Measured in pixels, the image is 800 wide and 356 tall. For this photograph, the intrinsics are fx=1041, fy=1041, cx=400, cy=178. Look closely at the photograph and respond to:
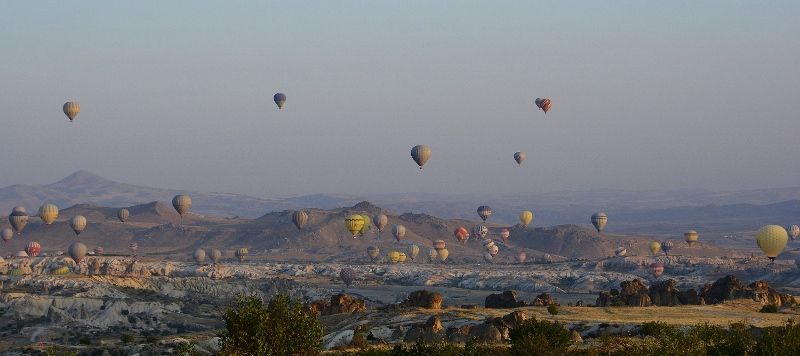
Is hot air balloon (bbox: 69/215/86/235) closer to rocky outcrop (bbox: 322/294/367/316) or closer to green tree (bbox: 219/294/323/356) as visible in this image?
rocky outcrop (bbox: 322/294/367/316)

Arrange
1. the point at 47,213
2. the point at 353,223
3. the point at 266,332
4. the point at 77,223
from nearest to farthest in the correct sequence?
the point at 266,332 < the point at 353,223 < the point at 47,213 < the point at 77,223

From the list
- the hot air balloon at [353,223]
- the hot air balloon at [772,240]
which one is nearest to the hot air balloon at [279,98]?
the hot air balloon at [353,223]

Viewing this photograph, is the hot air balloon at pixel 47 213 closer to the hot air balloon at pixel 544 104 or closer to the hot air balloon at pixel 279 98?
the hot air balloon at pixel 279 98

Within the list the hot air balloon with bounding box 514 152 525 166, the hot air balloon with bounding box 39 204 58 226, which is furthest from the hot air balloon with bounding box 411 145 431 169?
the hot air balloon with bounding box 39 204 58 226

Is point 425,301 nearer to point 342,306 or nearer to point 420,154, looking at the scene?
point 342,306

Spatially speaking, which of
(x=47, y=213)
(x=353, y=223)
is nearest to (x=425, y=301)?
(x=353, y=223)

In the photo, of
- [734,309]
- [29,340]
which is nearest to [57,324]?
[29,340]
